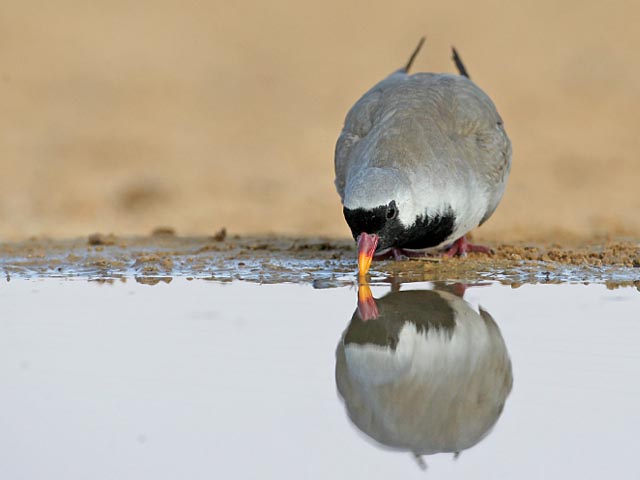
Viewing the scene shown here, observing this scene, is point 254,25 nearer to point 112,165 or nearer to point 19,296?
point 112,165

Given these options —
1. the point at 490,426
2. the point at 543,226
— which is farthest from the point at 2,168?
the point at 490,426

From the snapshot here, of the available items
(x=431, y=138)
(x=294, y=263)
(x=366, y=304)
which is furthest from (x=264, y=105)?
(x=366, y=304)

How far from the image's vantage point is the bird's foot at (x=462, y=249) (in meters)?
7.60

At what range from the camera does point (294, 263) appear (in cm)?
736

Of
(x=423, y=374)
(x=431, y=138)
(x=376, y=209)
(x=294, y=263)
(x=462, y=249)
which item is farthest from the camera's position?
(x=462, y=249)

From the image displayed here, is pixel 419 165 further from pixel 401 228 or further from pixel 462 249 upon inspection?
pixel 462 249

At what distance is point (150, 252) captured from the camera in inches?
317

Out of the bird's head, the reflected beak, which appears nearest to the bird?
the bird's head

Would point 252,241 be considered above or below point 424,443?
above

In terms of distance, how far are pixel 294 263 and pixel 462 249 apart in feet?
3.65

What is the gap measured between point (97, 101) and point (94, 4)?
4.07 meters

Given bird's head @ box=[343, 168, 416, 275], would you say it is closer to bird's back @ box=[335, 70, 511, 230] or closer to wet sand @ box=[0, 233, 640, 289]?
bird's back @ box=[335, 70, 511, 230]

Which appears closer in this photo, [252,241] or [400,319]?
[400,319]

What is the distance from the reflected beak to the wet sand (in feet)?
0.95
